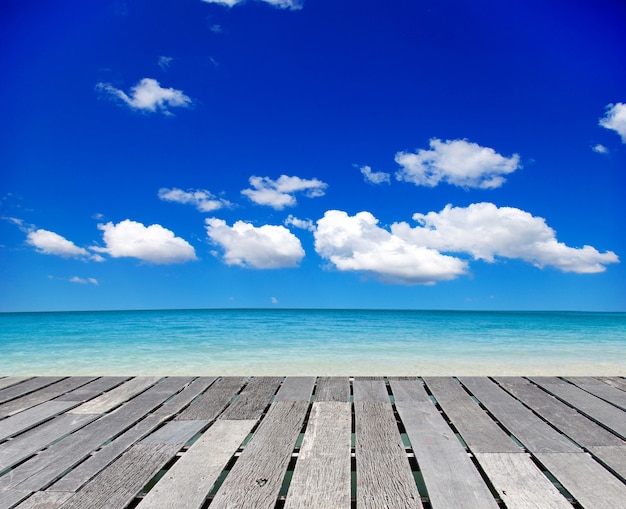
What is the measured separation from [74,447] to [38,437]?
37cm

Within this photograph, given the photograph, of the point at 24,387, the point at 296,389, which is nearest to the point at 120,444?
the point at 296,389

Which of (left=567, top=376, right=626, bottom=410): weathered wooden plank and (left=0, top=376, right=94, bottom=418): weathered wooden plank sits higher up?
(left=567, top=376, right=626, bottom=410): weathered wooden plank

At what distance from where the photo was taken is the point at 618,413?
290 cm

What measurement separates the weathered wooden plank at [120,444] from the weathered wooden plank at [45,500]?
0.15 feet

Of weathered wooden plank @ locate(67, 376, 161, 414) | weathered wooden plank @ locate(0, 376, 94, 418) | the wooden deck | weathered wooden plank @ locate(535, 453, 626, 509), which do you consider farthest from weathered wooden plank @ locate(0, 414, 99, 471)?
weathered wooden plank @ locate(535, 453, 626, 509)

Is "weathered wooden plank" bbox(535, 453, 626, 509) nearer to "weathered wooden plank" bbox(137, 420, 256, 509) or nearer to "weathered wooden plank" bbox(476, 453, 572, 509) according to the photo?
"weathered wooden plank" bbox(476, 453, 572, 509)

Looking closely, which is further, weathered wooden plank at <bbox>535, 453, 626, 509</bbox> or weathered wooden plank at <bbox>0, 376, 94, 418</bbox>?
weathered wooden plank at <bbox>0, 376, 94, 418</bbox>

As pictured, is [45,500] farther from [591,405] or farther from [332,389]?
[591,405]

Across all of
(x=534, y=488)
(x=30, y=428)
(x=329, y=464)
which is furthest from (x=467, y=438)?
(x=30, y=428)

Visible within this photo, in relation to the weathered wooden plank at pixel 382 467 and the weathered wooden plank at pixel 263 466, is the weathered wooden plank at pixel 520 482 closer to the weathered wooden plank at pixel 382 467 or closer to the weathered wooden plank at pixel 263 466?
the weathered wooden plank at pixel 382 467

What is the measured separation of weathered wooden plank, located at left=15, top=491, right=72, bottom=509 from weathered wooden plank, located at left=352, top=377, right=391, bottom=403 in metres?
2.09

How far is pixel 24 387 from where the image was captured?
3711 millimetres

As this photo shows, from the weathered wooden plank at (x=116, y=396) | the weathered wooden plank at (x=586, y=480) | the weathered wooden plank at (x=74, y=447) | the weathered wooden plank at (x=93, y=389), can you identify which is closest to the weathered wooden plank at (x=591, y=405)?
the weathered wooden plank at (x=586, y=480)

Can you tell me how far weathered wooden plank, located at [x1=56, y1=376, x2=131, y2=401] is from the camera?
335 centimetres
